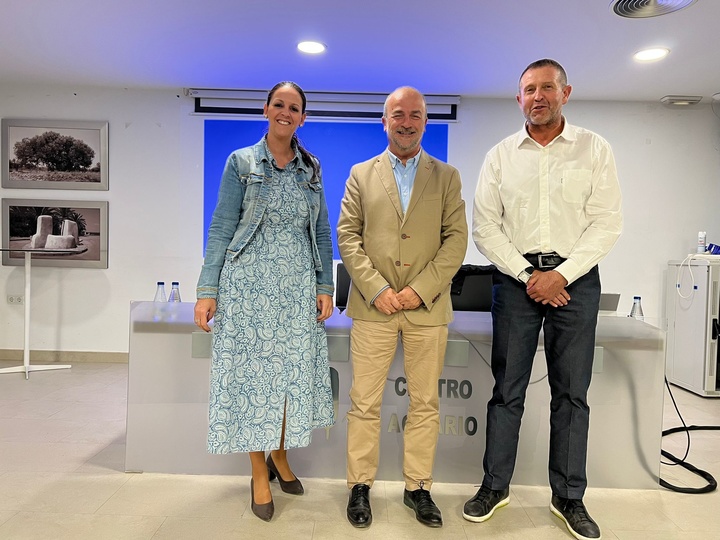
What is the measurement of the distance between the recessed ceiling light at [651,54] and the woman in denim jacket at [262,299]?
2.70 meters

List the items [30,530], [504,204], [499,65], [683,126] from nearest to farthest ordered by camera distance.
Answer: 1. [30,530]
2. [504,204]
3. [499,65]
4. [683,126]

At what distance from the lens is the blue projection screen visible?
4723 millimetres

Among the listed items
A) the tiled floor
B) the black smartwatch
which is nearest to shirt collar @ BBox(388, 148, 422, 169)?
the black smartwatch

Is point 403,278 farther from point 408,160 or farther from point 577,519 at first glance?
point 577,519

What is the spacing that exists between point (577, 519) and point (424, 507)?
534 mm

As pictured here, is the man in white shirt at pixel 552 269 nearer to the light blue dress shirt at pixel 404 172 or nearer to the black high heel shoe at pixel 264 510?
the light blue dress shirt at pixel 404 172

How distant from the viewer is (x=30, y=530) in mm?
1832

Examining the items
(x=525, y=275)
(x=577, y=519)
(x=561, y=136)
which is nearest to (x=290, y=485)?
(x=577, y=519)

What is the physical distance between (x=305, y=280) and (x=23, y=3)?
2.50 meters

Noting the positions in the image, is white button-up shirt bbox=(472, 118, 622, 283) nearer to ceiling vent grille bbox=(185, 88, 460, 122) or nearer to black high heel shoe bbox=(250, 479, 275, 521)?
black high heel shoe bbox=(250, 479, 275, 521)

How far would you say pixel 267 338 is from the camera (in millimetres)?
1903

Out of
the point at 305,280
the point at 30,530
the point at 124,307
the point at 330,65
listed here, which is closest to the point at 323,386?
the point at 305,280

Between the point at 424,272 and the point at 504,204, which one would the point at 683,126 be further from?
the point at 424,272

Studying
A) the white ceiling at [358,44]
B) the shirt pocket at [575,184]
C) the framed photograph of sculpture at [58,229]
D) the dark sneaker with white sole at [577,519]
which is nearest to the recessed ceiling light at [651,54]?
the white ceiling at [358,44]
